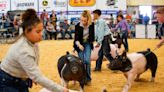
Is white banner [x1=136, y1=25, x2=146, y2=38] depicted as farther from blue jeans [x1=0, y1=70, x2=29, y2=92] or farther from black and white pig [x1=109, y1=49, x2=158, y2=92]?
blue jeans [x1=0, y1=70, x2=29, y2=92]

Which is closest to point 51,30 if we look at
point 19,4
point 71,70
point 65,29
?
point 65,29

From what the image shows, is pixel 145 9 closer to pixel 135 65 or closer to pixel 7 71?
pixel 135 65

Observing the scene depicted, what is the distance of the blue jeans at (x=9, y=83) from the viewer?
13.5 feet

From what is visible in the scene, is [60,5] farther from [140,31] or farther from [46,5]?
[140,31]

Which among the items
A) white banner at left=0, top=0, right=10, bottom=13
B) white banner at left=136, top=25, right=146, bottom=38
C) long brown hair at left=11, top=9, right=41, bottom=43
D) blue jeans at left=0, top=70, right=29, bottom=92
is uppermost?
white banner at left=0, top=0, right=10, bottom=13

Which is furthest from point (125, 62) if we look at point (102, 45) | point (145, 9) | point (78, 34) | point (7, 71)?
point (145, 9)

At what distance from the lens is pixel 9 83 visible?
4148 mm

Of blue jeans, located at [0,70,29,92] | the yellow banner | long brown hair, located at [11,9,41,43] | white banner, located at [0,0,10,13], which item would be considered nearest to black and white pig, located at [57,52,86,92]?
blue jeans, located at [0,70,29,92]

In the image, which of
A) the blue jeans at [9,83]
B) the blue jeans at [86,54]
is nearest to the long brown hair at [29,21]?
the blue jeans at [9,83]

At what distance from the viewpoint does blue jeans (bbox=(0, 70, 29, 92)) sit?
4117 mm

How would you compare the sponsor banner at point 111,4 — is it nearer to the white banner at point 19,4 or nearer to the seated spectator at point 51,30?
the seated spectator at point 51,30

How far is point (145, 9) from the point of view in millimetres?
33500

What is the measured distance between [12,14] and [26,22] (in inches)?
1030

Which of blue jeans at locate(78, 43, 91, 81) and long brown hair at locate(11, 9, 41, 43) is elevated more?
long brown hair at locate(11, 9, 41, 43)
